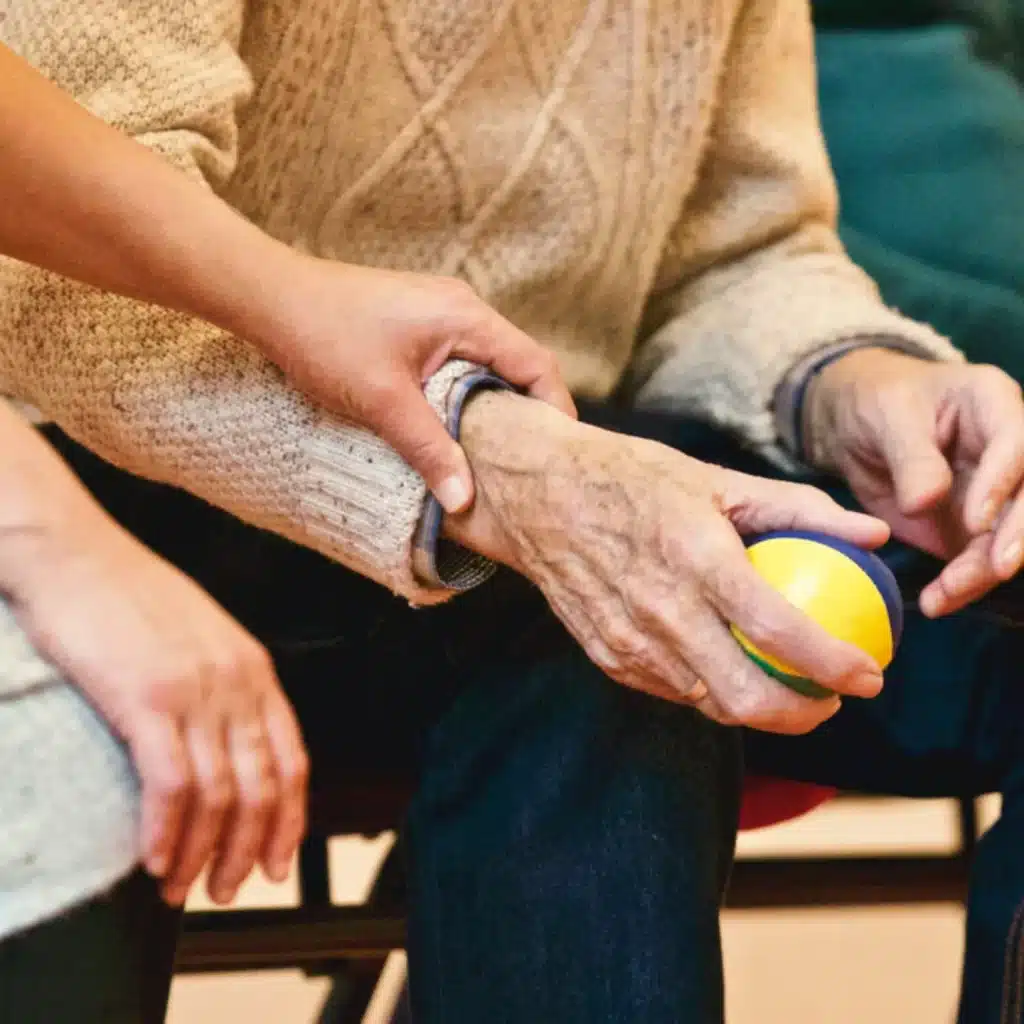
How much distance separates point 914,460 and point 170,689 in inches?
18.1

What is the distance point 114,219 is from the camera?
57cm

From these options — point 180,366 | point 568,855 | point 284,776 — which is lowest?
point 568,855

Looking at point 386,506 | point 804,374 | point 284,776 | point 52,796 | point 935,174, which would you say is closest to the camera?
point 52,796

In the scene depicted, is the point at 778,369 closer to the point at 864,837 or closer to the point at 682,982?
the point at 682,982

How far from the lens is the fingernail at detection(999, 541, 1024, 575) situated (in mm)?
652

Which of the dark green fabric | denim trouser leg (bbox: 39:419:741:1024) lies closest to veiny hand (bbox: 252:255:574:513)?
denim trouser leg (bbox: 39:419:741:1024)

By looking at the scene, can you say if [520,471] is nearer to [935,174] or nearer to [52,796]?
[52,796]

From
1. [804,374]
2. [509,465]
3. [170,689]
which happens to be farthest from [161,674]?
[804,374]

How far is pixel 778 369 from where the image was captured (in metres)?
0.84

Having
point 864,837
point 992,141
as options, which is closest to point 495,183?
point 992,141

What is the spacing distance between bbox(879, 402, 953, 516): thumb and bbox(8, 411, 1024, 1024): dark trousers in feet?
0.37

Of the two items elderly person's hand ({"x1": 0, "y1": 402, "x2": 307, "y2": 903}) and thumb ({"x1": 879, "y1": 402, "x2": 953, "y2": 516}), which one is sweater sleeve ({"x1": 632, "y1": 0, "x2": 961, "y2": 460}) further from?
elderly person's hand ({"x1": 0, "y1": 402, "x2": 307, "y2": 903})

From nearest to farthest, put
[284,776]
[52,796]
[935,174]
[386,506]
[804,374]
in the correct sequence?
[52,796] < [284,776] < [386,506] < [804,374] < [935,174]

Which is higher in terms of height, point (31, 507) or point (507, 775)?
point (31, 507)
